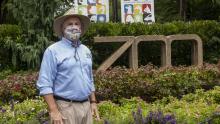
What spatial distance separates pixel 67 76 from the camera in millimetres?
4785

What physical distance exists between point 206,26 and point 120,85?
549 centimetres

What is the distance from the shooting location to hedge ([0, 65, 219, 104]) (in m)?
10.2

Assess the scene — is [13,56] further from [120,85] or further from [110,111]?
[110,111]

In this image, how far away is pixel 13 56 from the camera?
13.2m

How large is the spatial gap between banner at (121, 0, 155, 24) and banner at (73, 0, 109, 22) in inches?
17.9

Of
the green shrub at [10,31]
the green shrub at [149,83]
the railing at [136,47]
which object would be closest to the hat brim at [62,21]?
the green shrub at [149,83]

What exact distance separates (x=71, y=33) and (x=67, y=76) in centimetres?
34

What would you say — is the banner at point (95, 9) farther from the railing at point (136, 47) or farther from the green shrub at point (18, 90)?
the green shrub at point (18, 90)

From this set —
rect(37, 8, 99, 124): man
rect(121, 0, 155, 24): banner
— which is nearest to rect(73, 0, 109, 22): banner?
rect(121, 0, 155, 24): banner

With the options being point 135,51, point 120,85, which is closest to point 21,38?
point 135,51

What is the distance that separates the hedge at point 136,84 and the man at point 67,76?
5.17 meters

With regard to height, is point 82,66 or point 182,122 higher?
point 82,66

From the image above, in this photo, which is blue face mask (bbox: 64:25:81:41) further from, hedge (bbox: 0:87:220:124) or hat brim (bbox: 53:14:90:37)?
hedge (bbox: 0:87:220:124)

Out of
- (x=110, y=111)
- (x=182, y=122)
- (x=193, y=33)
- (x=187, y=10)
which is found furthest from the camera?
(x=187, y=10)
